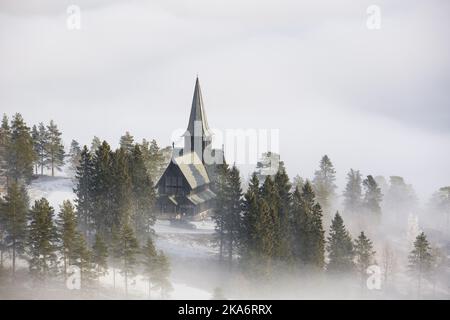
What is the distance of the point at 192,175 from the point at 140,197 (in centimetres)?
1582

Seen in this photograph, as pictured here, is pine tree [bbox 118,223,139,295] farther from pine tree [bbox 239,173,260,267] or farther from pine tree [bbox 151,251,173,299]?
pine tree [bbox 239,173,260,267]

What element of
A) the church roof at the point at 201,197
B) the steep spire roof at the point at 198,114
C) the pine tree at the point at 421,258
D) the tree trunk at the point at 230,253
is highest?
the steep spire roof at the point at 198,114

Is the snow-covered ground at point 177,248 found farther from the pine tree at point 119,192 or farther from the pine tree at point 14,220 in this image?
the pine tree at point 14,220

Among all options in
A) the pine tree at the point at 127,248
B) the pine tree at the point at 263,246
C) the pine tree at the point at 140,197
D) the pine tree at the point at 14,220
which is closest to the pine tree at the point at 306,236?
the pine tree at the point at 263,246

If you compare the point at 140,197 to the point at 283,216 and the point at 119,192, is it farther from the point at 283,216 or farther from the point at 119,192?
the point at 283,216

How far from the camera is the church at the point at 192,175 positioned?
6325 centimetres

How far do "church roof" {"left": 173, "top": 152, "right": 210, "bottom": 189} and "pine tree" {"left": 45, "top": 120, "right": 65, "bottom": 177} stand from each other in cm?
2353

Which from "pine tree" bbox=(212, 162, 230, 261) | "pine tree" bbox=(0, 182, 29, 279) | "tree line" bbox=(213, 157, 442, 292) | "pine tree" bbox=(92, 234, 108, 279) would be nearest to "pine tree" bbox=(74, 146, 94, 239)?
"pine tree" bbox=(92, 234, 108, 279)

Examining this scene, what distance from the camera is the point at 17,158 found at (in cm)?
5950

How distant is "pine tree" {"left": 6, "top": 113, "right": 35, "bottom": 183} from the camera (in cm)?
5944
